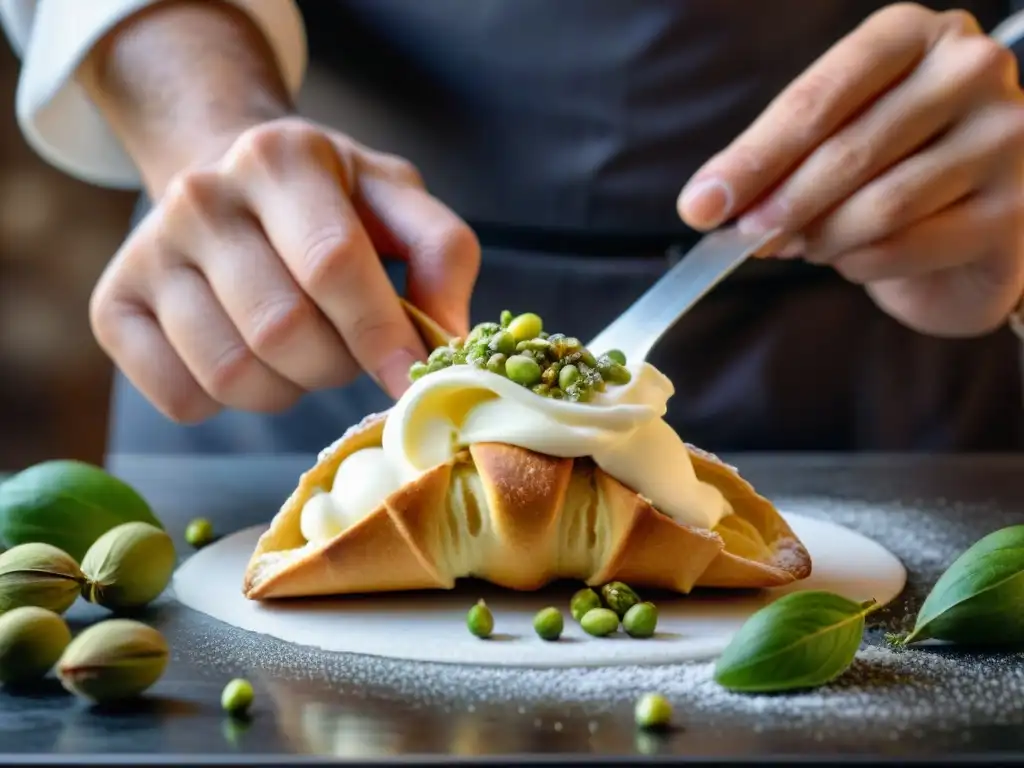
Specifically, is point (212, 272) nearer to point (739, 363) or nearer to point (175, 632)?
point (175, 632)

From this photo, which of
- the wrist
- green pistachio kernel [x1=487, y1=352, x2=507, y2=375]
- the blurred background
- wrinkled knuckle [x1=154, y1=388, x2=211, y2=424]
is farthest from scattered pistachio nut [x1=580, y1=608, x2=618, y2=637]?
the blurred background

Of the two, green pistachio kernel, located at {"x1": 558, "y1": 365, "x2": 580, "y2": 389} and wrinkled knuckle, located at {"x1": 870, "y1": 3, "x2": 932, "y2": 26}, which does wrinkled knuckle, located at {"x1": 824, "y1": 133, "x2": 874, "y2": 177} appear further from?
green pistachio kernel, located at {"x1": 558, "y1": 365, "x2": 580, "y2": 389}

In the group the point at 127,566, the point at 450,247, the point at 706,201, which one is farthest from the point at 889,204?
the point at 127,566

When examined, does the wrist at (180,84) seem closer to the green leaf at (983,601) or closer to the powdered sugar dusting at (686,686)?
the powdered sugar dusting at (686,686)

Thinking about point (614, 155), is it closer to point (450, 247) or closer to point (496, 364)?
point (450, 247)

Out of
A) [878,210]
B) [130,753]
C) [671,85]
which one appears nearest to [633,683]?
[130,753]

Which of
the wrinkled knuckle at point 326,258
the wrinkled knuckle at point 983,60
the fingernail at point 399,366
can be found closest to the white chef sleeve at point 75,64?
the wrinkled knuckle at point 326,258
